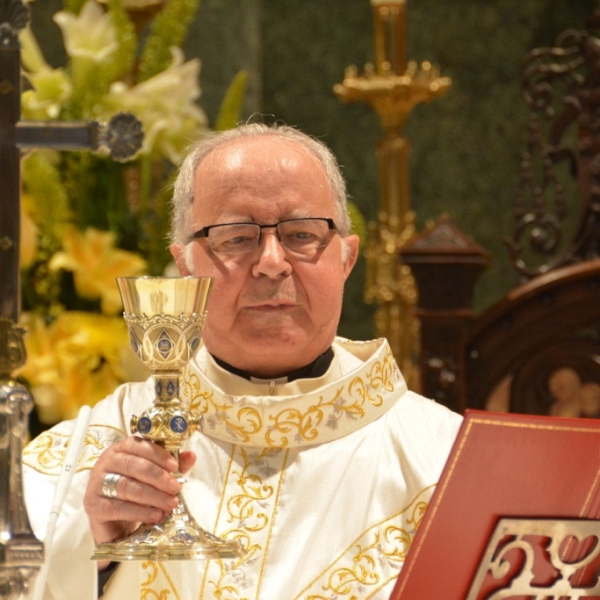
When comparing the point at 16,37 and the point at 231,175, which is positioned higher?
the point at 16,37

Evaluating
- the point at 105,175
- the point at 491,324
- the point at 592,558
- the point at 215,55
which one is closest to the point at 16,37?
the point at 592,558

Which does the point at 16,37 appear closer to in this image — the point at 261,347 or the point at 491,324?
the point at 261,347

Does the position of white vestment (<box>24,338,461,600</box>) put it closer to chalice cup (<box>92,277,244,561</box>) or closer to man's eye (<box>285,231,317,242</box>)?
man's eye (<box>285,231,317,242</box>)

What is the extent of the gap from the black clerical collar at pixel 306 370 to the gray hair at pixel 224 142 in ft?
0.79

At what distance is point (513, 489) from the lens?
1890 millimetres

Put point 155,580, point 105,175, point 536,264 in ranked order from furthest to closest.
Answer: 1. point 536,264
2. point 105,175
3. point 155,580

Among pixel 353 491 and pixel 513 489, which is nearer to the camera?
pixel 513 489

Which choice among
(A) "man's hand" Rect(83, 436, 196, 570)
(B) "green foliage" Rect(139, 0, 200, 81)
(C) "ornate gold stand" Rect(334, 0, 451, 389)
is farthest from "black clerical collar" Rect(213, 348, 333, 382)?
(C) "ornate gold stand" Rect(334, 0, 451, 389)

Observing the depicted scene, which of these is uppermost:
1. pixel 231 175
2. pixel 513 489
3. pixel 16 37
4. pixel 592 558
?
pixel 16 37

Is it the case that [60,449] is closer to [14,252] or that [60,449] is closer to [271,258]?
[271,258]

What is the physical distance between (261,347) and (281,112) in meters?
3.33

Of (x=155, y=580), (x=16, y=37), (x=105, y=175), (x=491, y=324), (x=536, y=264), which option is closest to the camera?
(x=16, y=37)

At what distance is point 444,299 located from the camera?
157 inches

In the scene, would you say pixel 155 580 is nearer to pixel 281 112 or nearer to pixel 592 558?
pixel 592 558
